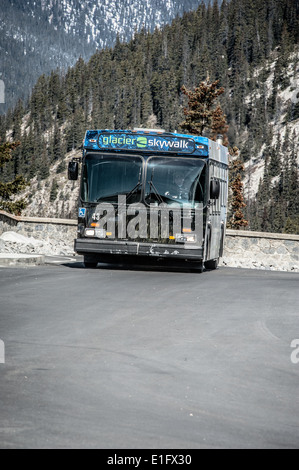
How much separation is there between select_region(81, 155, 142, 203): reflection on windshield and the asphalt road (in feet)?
19.6

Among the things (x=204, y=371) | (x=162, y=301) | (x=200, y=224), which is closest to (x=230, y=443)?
(x=204, y=371)

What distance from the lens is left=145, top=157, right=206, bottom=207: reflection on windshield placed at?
59.0ft

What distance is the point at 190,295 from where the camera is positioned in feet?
40.5

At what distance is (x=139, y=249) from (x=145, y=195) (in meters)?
1.35

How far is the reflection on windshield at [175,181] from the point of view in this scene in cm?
1797

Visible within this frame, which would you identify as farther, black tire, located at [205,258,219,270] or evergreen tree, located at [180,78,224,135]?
evergreen tree, located at [180,78,224,135]

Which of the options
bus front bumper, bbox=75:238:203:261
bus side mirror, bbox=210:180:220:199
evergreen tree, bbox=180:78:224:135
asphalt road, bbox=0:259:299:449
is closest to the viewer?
asphalt road, bbox=0:259:299:449

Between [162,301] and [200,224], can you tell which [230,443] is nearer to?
[162,301]

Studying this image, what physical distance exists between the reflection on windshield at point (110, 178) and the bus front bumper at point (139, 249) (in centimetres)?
105

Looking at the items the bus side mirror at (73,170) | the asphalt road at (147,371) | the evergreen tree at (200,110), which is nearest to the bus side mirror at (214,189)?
the bus side mirror at (73,170)

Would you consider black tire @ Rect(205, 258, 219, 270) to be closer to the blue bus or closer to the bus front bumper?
the blue bus

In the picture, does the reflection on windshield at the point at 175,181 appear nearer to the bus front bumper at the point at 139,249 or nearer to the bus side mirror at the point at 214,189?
the bus side mirror at the point at 214,189

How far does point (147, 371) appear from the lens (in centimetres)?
638

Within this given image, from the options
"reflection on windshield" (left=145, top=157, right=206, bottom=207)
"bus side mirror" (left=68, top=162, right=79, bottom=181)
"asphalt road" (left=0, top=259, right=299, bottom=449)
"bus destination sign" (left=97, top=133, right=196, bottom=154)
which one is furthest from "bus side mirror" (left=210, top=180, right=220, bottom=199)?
"asphalt road" (left=0, top=259, right=299, bottom=449)
